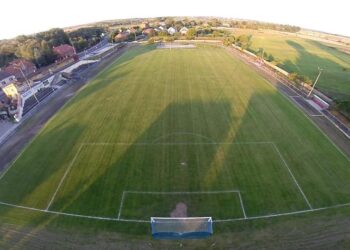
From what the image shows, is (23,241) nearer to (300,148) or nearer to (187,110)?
(187,110)

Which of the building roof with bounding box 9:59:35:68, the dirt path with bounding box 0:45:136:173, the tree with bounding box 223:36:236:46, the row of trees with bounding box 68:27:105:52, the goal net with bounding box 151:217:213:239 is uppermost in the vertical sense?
the goal net with bounding box 151:217:213:239

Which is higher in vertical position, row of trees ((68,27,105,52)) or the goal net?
the goal net

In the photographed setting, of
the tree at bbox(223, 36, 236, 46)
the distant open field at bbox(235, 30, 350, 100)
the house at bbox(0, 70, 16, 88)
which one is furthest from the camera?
the tree at bbox(223, 36, 236, 46)

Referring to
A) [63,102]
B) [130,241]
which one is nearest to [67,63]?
[63,102]

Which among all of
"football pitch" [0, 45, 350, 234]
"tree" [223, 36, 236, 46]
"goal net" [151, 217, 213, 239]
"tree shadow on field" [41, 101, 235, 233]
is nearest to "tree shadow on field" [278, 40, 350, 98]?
"football pitch" [0, 45, 350, 234]

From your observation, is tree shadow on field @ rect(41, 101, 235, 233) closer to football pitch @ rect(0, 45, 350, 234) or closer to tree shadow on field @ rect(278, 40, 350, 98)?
football pitch @ rect(0, 45, 350, 234)

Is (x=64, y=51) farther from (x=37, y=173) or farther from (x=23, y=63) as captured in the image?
(x=37, y=173)
